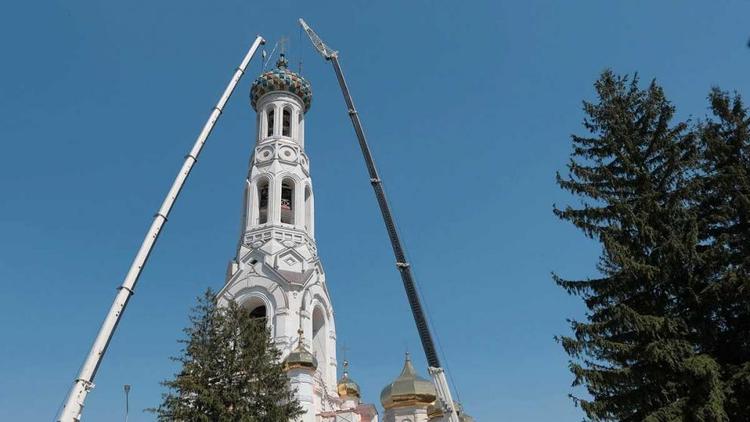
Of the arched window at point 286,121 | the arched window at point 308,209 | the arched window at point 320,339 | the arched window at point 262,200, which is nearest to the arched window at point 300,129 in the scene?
the arched window at point 286,121

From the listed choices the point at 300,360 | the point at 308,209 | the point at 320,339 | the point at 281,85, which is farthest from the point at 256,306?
the point at 281,85

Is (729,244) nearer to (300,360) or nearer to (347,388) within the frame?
(300,360)

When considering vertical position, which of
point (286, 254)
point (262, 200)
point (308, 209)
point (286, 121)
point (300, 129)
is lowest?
point (286, 254)

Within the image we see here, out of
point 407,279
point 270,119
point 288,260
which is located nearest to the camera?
point 407,279

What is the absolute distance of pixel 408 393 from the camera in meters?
29.0

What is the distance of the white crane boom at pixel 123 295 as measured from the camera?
57.1 ft

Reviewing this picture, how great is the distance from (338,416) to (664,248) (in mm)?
17169

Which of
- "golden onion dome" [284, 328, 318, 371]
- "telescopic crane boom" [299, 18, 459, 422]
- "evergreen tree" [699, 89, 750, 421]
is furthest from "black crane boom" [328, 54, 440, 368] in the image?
"evergreen tree" [699, 89, 750, 421]

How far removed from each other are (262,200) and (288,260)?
4.32 metres

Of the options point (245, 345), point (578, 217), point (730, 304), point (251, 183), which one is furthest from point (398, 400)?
point (730, 304)

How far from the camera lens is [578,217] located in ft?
55.8

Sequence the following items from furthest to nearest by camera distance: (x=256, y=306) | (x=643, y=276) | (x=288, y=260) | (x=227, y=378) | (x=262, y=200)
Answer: (x=262, y=200) < (x=288, y=260) < (x=256, y=306) < (x=227, y=378) < (x=643, y=276)

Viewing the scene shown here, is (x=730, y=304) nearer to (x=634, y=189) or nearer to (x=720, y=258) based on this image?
(x=720, y=258)

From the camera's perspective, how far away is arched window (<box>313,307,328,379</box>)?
30.9m
